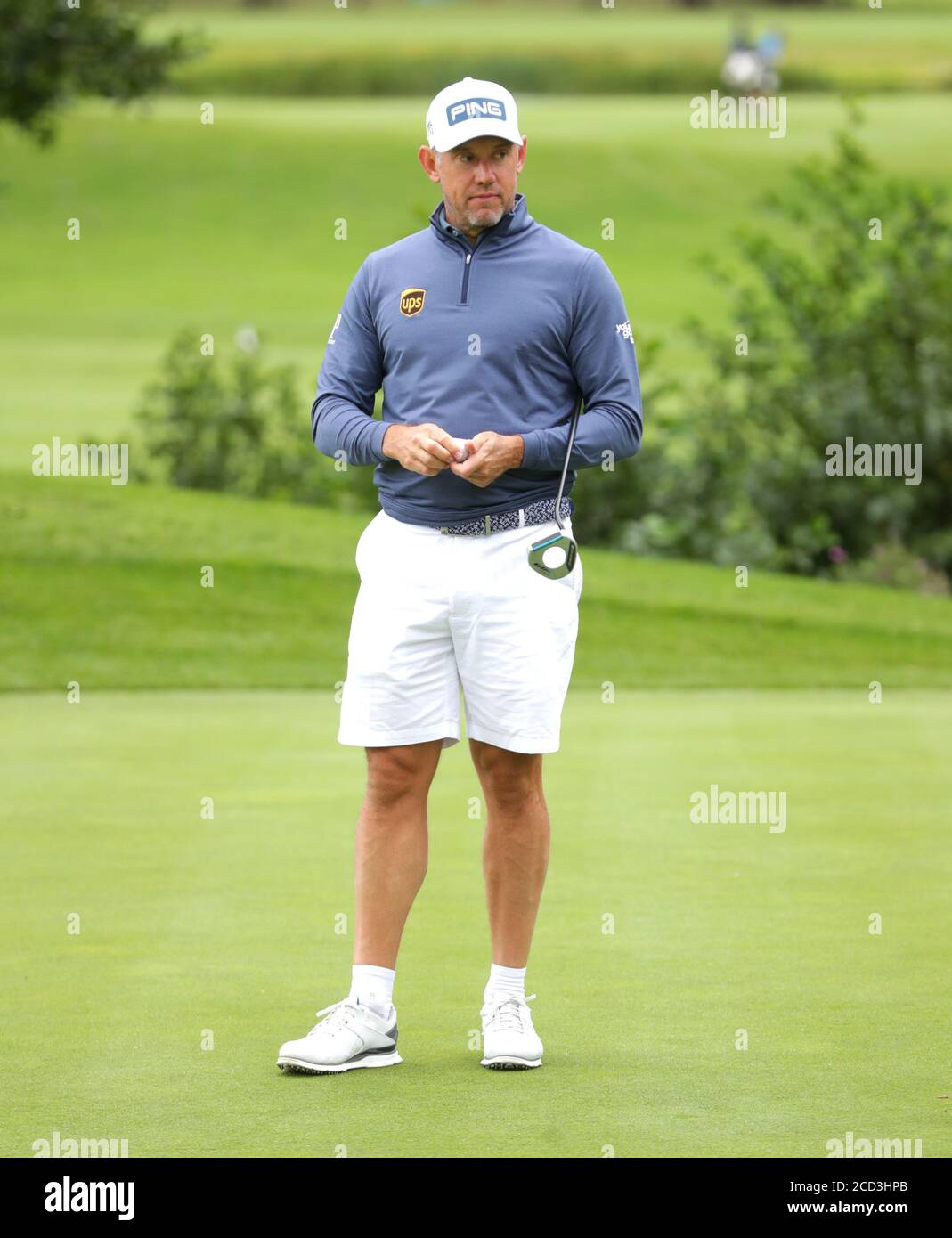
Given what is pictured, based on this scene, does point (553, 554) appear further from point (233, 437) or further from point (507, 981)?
point (233, 437)

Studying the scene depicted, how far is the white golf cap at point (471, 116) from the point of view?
14.8ft

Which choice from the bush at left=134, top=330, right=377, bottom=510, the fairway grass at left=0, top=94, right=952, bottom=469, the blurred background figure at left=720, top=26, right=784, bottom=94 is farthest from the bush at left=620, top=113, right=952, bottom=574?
the blurred background figure at left=720, top=26, right=784, bottom=94

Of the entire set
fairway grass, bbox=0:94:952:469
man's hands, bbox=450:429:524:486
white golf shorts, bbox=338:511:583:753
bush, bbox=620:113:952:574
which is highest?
fairway grass, bbox=0:94:952:469

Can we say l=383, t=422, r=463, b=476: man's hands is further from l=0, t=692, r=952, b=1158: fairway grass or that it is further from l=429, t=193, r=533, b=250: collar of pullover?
l=0, t=692, r=952, b=1158: fairway grass

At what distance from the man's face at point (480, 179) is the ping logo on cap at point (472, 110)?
0.05 metres

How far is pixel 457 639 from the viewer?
4637 mm

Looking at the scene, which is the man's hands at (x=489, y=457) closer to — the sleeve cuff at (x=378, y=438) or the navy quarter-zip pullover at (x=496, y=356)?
the navy quarter-zip pullover at (x=496, y=356)

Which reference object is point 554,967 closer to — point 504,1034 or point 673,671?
point 504,1034

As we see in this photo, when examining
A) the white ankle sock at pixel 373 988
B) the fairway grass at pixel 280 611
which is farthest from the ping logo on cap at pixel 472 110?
the fairway grass at pixel 280 611

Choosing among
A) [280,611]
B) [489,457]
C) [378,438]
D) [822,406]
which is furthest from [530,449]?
[822,406]

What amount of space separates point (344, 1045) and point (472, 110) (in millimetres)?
1939

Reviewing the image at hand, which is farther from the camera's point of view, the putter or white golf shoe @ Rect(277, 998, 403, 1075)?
the putter

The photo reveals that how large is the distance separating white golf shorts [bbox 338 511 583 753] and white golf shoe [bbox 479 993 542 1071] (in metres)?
0.56

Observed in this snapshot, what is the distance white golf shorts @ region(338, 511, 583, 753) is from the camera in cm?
459
